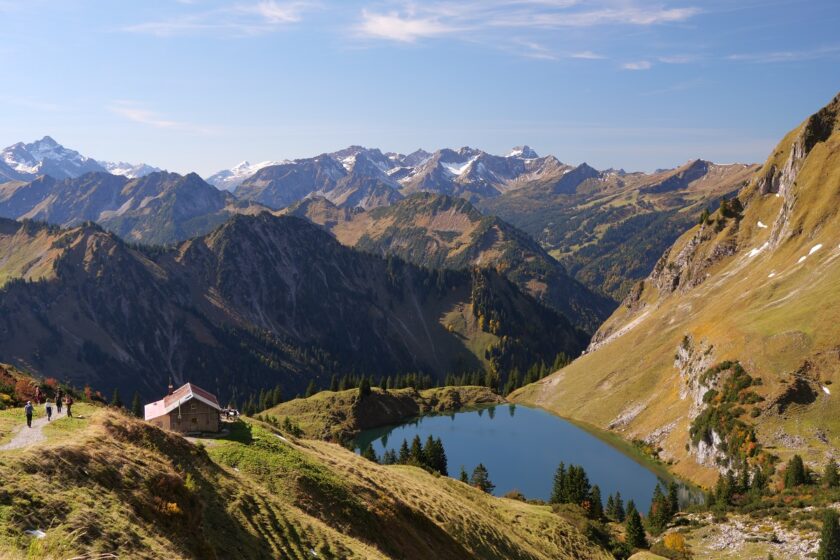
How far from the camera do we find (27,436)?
35344 mm

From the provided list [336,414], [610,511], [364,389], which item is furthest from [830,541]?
[364,389]

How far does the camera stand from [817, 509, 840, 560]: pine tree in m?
64.1

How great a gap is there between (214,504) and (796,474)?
92.4 m

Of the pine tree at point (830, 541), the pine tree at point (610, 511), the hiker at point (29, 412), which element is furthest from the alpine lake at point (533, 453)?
the hiker at point (29, 412)

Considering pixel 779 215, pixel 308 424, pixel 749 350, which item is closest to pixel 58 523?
pixel 749 350

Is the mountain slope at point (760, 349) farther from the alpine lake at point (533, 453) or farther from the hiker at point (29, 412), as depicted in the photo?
the hiker at point (29, 412)

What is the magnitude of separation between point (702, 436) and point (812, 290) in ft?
133

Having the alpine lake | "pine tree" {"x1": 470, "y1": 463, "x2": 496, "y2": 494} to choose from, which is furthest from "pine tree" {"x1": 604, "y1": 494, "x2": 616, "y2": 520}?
"pine tree" {"x1": 470, "y1": 463, "x2": 496, "y2": 494}

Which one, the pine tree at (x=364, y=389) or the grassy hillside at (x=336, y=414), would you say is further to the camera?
the pine tree at (x=364, y=389)

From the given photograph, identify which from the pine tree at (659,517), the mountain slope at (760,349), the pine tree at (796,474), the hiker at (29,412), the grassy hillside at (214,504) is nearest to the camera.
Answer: the grassy hillside at (214,504)

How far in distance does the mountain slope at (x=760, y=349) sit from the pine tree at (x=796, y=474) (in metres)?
7.26

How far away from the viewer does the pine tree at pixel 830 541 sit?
210 ft

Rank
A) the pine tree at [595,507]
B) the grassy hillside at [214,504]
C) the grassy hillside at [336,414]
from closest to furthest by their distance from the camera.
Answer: the grassy hillside at [214,504] < the pine tree at [595,507] < the grassy hillside at [336,414]

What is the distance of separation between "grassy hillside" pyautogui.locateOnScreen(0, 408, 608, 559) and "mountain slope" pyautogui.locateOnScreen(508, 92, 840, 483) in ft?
240
